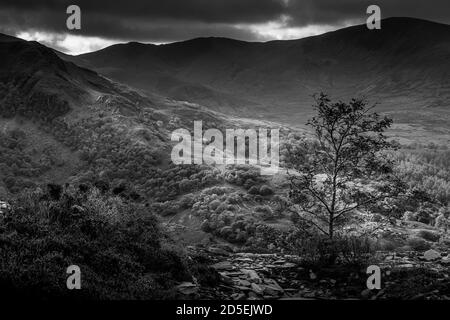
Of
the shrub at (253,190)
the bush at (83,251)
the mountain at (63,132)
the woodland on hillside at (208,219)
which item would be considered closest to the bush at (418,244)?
the woodland on hillside at (208,219)

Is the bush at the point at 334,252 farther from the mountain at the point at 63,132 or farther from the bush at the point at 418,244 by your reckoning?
the mountain at the point at 63,132

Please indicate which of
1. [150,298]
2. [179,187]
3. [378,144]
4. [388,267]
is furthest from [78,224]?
[179,187]

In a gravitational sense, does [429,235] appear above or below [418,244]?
above

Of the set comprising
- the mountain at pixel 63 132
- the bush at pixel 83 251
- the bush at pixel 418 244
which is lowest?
the bush at pixel 418 244

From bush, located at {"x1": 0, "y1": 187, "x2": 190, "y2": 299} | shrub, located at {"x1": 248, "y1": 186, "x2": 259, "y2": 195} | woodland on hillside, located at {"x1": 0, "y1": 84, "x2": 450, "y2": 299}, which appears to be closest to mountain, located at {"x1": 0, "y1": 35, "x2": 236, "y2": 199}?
shrub, located at {"x1": 248, "y1": 186, "x2": 259, "y2": 195}

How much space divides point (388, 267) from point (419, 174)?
10636cm

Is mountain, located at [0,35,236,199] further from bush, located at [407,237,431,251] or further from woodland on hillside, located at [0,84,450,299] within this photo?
bush, located at [407,237,431,251]

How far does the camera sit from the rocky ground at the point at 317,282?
1344cm

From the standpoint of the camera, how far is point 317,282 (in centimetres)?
1559

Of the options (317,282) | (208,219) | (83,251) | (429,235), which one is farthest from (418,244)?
(83,251)

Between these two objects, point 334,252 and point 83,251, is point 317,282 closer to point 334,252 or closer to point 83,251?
point 334,252

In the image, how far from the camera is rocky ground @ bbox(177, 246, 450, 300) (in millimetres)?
13440

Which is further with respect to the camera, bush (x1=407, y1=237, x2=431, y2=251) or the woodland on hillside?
bush (x1=407, y1=237, x2=431, y2=251)

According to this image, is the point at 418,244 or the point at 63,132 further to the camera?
the point at 63,132
